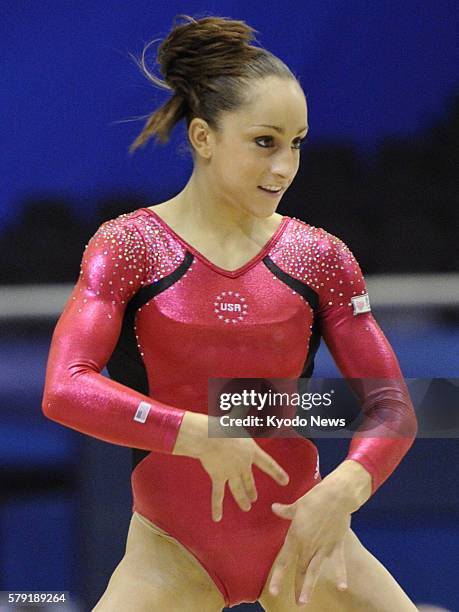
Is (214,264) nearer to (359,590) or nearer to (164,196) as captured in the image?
(359,590)

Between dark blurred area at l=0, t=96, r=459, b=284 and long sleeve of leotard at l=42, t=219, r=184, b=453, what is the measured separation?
612 millimetres

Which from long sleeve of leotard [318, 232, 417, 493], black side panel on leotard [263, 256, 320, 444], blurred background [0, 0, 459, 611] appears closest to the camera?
long sleeve of leotard [318, 232, 417, 493]

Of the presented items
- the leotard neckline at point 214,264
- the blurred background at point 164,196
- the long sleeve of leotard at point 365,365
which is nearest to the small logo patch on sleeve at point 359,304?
the long sleeve of leotard at point 365,365

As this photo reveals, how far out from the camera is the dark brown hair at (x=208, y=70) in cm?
160

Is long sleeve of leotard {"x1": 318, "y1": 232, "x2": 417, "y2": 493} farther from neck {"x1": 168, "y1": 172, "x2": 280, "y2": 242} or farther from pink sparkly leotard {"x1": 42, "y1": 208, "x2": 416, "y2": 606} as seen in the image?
neck {"x1": 168, "y1": 172, "x2": 280, "y2": 242}

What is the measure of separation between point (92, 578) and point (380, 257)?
31.7 inches

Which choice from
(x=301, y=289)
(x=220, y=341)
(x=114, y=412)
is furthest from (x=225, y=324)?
(x=114, y=412)

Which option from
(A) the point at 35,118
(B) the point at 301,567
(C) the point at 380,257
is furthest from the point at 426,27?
(B) the point at 301,567

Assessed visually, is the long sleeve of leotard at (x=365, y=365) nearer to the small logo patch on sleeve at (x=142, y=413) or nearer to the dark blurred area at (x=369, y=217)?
the small logo patch on sleeve at (x=142, y=413)

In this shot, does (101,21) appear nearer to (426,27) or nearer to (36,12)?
(36,12)

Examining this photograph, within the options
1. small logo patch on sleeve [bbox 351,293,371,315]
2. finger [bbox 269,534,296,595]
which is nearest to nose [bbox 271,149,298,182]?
small logo patch on sleeve [bbox 351,293,371,315]

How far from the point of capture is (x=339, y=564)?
1458 mm

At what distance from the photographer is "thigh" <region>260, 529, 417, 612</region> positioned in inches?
61.7

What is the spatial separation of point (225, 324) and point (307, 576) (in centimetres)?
36
